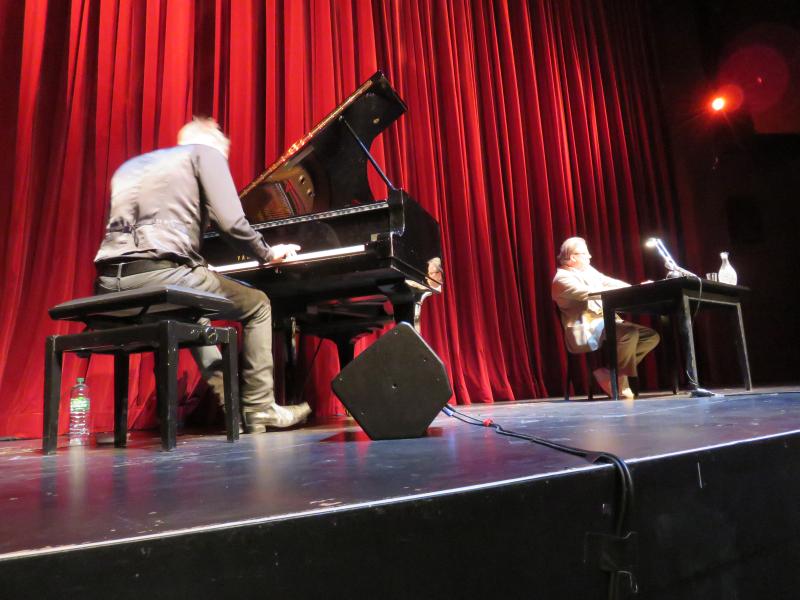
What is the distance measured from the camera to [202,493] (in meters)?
0.78

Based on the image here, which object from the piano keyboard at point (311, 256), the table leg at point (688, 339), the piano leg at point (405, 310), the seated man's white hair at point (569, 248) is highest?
the seated man's white hair at point (569, 248)

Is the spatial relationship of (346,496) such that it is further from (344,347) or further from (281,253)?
(344,347)

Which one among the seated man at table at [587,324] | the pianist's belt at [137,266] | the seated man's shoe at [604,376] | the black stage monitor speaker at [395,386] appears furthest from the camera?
the seated man's shoe at [604,376]

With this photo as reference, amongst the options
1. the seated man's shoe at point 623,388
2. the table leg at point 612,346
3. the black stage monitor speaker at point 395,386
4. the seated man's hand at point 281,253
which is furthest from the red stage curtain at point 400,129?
the black stage monitor speaker at point 395,386

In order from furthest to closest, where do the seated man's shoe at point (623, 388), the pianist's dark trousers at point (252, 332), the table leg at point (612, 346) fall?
the seated man's shoe at point (623, 388) → the table leg at point (612, 346) → the pianist's dark trousers at point (252, 332)

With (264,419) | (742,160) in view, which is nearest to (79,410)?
(264,419)

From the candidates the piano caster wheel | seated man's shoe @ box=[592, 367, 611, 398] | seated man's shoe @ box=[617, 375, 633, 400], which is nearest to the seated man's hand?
the piano caster wheel

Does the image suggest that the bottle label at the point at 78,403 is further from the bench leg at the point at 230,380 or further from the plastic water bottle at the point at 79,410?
the bench leg at the point at 230,380

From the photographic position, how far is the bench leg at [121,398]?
1.91 m

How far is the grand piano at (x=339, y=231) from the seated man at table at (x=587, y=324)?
1135 mm

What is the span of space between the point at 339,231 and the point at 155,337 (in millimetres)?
950

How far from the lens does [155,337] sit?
5.38ft

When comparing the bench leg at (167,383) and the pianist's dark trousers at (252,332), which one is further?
A: the pianist's dark trousers at (252,332)

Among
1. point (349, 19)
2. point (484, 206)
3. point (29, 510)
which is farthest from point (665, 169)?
point (29, 510)
